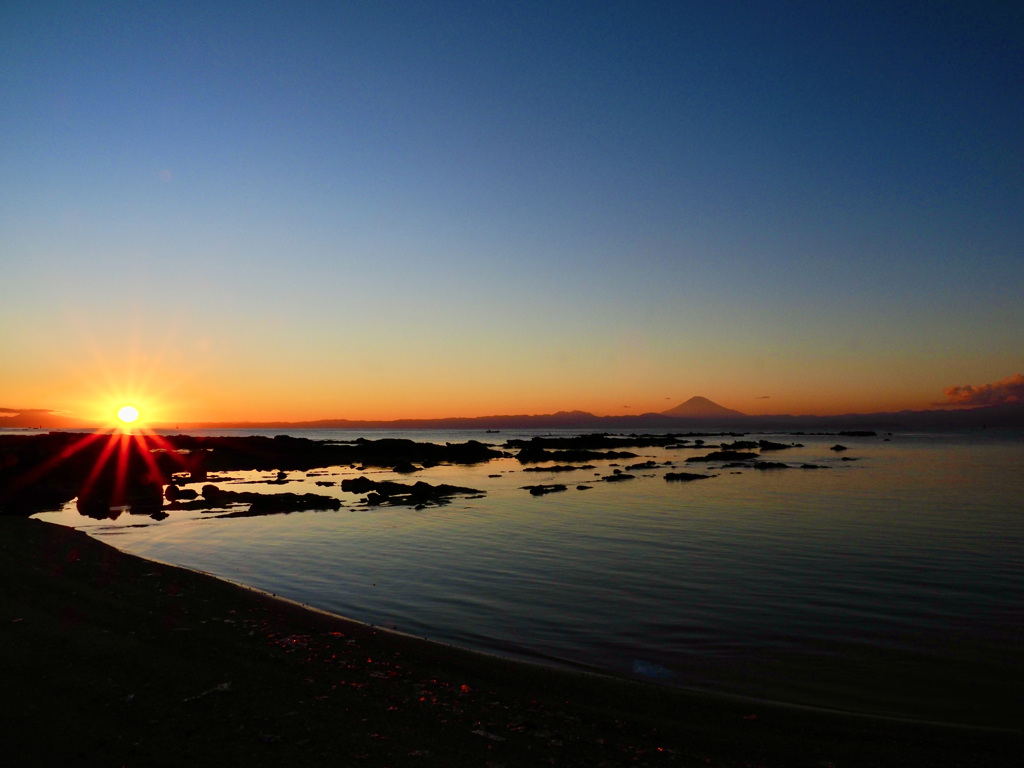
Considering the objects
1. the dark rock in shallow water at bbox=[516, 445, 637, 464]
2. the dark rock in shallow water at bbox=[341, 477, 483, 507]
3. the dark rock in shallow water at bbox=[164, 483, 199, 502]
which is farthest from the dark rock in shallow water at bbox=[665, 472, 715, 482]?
the dark rock in shallow water at bbox=[164, 483, 199, 502]

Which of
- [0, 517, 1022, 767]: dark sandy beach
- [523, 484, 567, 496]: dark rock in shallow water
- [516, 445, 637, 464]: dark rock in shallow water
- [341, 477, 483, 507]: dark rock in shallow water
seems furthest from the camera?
[516, 445, 637, 464]: dark rock in shallow water

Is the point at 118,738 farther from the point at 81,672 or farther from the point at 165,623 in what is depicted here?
the point at 165,623

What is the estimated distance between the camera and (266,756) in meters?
7.21

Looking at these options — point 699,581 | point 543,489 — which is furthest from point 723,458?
point 699,581

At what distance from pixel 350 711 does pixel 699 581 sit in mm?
12351

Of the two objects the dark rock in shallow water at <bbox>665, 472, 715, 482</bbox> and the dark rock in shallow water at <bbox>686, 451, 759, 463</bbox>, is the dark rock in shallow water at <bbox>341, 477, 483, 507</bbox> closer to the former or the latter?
the dark rock in shallow water at <bbox>665, 472, 715, 482</bbox>

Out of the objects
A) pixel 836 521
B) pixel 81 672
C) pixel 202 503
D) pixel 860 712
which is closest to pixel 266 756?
pixel 81 672

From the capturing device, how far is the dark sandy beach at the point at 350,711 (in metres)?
7.44

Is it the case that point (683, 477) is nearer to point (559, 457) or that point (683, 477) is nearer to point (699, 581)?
point (699, 581)

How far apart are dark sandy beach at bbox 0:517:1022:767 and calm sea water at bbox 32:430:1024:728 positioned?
147cm

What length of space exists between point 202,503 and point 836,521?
112 feet

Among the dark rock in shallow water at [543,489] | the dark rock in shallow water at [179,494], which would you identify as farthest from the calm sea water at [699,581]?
the dark rock in shallow water at [179,494]

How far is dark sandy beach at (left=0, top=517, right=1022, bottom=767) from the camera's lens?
7.44 meters

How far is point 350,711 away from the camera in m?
8.56
